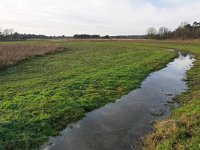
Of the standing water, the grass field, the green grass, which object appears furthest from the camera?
the green grass

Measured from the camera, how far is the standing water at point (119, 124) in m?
9.96

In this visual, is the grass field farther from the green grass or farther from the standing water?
the standing water

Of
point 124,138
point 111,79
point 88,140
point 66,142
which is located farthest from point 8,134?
point 111,79

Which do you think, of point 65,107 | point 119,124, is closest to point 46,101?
point 65,107

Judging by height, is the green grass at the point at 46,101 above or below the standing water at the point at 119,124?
above

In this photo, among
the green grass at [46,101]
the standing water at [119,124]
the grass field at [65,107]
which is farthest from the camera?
the green grass at [46,101]

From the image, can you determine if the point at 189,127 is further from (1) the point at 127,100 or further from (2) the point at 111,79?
(2) the point at 111,79

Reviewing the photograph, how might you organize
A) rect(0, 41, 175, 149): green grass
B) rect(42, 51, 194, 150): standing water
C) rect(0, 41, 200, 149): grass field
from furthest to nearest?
rect(0, 41, 175, 149): green grass < rect(42, 51, 194, 150): standing water < rect(0, 41, 200, 149): grass field

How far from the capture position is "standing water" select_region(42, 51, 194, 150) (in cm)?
996

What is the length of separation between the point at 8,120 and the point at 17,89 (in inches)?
272

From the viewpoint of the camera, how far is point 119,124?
12031 millimetres

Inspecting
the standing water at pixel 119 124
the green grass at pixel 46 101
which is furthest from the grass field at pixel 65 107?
the standing water at pixel 119 124

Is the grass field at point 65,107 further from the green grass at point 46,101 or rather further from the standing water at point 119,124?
the standing water at point 119,124

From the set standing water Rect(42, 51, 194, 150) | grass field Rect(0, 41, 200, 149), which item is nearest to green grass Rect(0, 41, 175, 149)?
grass field Rect(0, 41, 200, 149)
